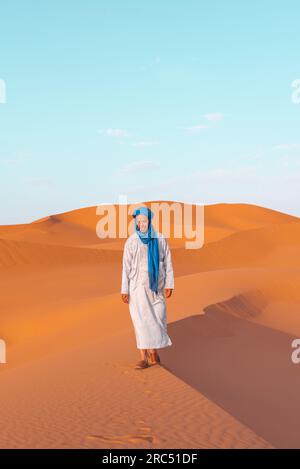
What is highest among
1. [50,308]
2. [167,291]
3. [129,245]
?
[129,245]

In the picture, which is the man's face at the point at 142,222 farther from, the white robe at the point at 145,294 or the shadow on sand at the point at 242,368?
the shadow on sand at the point at 242,368

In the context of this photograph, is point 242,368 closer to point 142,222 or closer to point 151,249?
point 151,249

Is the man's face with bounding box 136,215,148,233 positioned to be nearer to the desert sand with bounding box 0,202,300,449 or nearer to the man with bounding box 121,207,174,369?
the man with bounding box 121,207,174,369

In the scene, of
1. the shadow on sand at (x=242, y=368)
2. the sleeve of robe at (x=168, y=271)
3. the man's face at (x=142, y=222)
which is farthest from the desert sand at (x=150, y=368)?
the man's face at (x=142, y=222)

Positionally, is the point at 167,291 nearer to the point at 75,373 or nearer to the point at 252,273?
the point at 75,373

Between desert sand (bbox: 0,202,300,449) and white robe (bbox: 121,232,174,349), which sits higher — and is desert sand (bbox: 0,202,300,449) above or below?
below

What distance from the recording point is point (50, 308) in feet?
56.3

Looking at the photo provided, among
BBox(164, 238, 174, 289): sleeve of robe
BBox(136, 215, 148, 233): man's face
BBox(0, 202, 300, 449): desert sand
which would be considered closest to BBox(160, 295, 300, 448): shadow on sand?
BBox(0, 202, 300, 449): desert sand

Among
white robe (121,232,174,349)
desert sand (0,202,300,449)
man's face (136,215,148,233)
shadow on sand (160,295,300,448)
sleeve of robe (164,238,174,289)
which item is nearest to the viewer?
desert sand (0,202,300,449)

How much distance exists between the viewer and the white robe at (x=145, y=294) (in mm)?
6816

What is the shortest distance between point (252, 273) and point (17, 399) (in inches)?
593

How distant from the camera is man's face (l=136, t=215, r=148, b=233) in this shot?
6.92 meters

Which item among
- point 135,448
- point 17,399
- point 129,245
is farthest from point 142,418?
point 129,245
